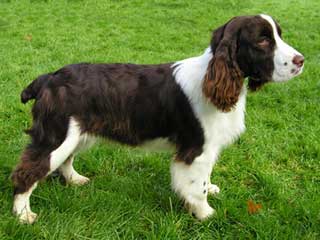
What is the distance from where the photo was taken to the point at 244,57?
3.12 metres

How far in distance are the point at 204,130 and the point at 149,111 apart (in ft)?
1.39

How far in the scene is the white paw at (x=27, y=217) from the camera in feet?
10.5

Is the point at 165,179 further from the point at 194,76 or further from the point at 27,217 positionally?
the point at 27,217

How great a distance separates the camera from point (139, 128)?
11.4ft

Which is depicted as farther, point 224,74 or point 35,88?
point 35,88

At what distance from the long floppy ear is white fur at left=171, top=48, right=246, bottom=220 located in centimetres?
14

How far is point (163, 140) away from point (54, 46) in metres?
5.56

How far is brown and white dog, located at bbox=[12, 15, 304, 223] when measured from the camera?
321 cm

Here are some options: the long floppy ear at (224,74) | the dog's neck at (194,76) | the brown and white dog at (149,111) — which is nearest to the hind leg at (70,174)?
the brown and white dog at (149,111)

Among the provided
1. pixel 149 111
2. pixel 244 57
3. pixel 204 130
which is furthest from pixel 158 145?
pixel 244 57

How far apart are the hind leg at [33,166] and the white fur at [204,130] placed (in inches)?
31.2

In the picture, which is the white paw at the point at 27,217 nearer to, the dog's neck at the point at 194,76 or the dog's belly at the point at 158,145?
the dog's belly at the point at 158,145

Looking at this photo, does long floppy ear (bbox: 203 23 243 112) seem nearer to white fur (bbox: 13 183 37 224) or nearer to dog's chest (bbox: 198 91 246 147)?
dog's chest (bbox: 198 91 246 147)

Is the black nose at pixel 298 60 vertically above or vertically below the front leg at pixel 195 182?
above
